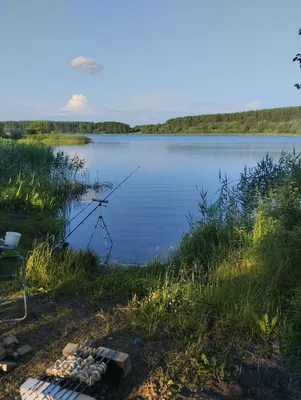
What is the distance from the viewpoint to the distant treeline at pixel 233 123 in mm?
63375

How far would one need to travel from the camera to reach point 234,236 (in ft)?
18.6

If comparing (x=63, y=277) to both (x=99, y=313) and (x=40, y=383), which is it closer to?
(x=99, y=313)

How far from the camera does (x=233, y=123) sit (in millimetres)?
80000

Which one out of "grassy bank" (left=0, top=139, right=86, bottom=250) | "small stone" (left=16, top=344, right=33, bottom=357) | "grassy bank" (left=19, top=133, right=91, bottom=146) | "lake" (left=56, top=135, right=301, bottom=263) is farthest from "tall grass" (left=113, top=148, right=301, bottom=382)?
"grassy bank" (left=19, top=133, right=91, bottom=146)

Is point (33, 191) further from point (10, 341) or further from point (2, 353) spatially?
point (2, 353)

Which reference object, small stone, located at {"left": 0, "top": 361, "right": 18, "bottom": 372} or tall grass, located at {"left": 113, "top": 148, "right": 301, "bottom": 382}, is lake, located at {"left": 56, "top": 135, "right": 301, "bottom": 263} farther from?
small stone, located at {"left": 0, "top": 361, "right": 18, "bottom": 372}

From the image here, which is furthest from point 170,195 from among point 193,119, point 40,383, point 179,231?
point 193,119

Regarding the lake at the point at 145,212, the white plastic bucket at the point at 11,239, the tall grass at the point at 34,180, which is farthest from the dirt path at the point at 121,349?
the tall grass at the point at 34,180

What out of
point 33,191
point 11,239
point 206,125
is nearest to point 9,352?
point 11,239

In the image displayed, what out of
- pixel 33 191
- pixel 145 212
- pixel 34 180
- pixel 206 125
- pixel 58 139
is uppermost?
pixel 206 125

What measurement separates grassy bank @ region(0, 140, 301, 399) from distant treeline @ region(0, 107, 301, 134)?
45.4 metres

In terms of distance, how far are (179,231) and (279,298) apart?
240 inches

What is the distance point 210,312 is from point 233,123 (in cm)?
8045

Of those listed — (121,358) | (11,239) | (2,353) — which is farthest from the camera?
(11,239)
